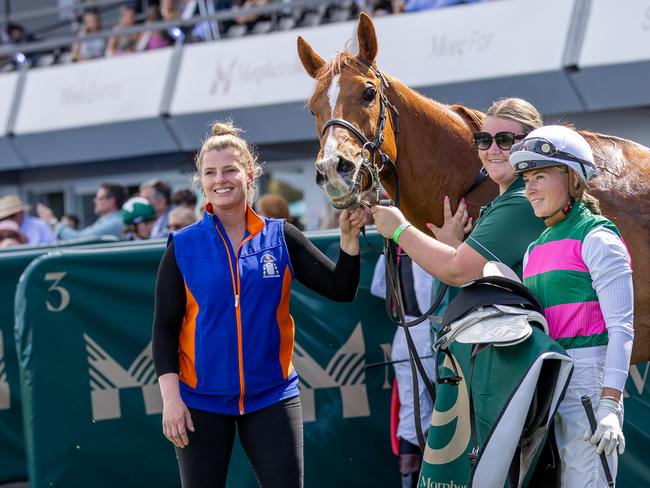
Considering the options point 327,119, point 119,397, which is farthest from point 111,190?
point 327,119

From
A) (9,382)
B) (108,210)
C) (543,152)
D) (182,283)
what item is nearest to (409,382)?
(182,283)

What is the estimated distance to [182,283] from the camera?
391cm

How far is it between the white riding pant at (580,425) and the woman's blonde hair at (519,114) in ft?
3.29

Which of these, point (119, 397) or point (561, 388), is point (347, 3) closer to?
point (119, 397)

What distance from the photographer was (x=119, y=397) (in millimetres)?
5875

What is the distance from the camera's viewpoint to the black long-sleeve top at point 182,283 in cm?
384

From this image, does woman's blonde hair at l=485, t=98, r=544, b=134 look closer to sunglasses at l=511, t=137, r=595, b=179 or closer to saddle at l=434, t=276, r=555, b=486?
sunglasses at l=511, t=137, r=595, b=179

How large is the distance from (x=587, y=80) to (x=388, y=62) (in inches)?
112

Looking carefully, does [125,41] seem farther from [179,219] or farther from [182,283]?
[182,283]

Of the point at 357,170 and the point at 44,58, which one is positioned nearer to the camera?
the point at 357,170

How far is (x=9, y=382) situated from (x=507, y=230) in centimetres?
424

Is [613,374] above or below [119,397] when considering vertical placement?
above

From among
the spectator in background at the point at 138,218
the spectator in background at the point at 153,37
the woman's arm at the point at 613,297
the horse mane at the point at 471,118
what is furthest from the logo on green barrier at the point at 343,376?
the spectator in background at the point at 153,37

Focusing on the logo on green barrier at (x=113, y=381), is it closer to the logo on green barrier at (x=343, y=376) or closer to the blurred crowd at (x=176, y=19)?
the logo on green barrier at (x=343, y=376)
